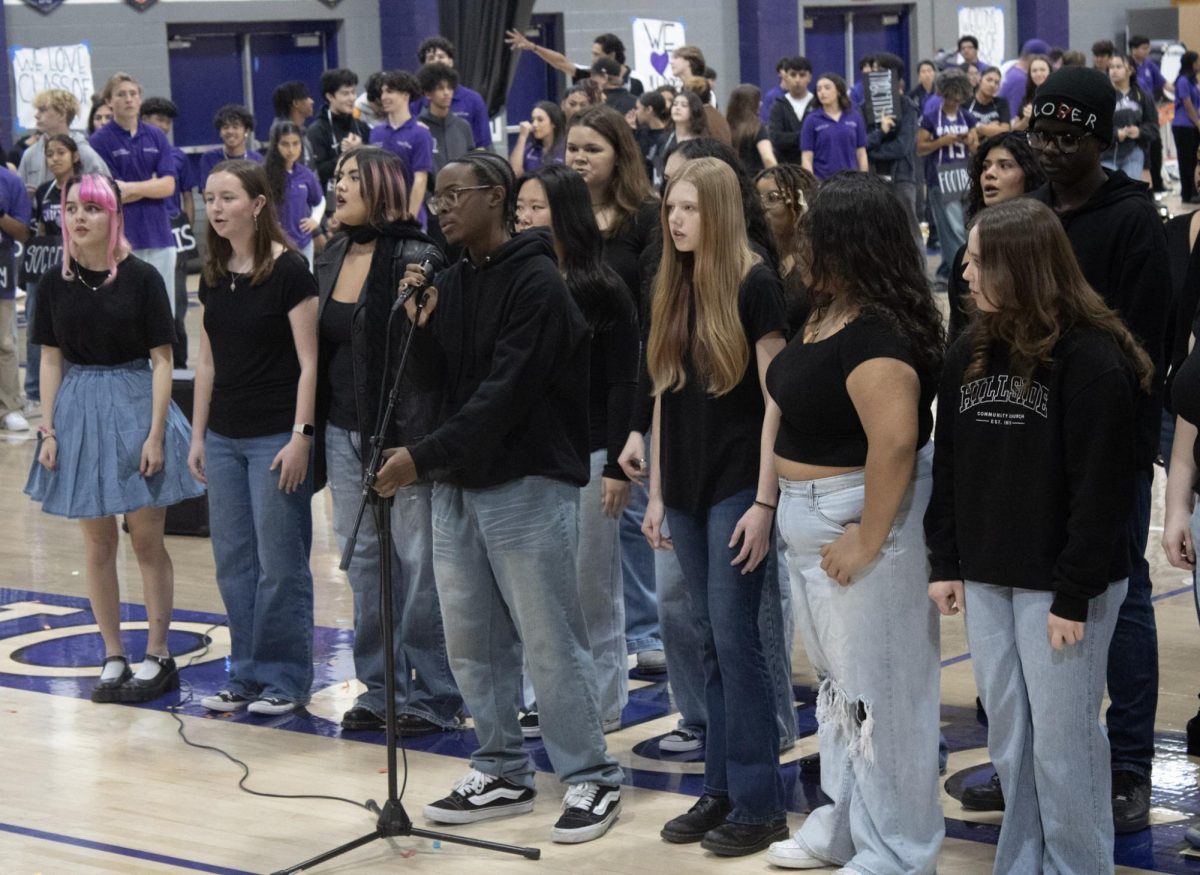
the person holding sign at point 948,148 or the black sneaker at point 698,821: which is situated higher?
the person holding sign at point 948,148

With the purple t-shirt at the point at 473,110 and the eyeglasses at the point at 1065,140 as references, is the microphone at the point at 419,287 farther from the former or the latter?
the purple t-shirt at the point at 473,110

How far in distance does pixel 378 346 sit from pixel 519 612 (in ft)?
3.27

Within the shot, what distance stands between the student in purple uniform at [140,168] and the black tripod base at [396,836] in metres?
7.26

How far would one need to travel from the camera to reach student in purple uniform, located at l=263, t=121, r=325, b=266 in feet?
35.8

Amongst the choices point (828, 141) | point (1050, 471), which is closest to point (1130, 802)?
point (1050, 471)

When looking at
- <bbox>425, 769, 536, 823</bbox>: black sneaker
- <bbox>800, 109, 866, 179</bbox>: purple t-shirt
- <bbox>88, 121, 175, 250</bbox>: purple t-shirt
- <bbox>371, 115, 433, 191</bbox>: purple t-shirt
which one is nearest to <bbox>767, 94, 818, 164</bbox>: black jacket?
<bbox>800, 109, 866, 179</bbox>: purple t-shirt

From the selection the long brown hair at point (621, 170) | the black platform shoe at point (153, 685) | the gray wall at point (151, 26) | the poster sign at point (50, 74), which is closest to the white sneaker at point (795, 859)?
the long brown hair at point (621, 170)

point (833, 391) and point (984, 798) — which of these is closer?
point (833, 391)

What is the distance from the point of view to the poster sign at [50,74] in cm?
1789

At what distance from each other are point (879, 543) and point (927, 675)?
36 centimetres

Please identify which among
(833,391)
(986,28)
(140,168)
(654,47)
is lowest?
(833,391)

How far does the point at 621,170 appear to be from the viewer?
5.60 metres

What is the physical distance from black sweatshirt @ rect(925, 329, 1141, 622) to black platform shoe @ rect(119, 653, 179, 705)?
126 inches

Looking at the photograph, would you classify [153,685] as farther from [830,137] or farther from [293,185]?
[830,137]
